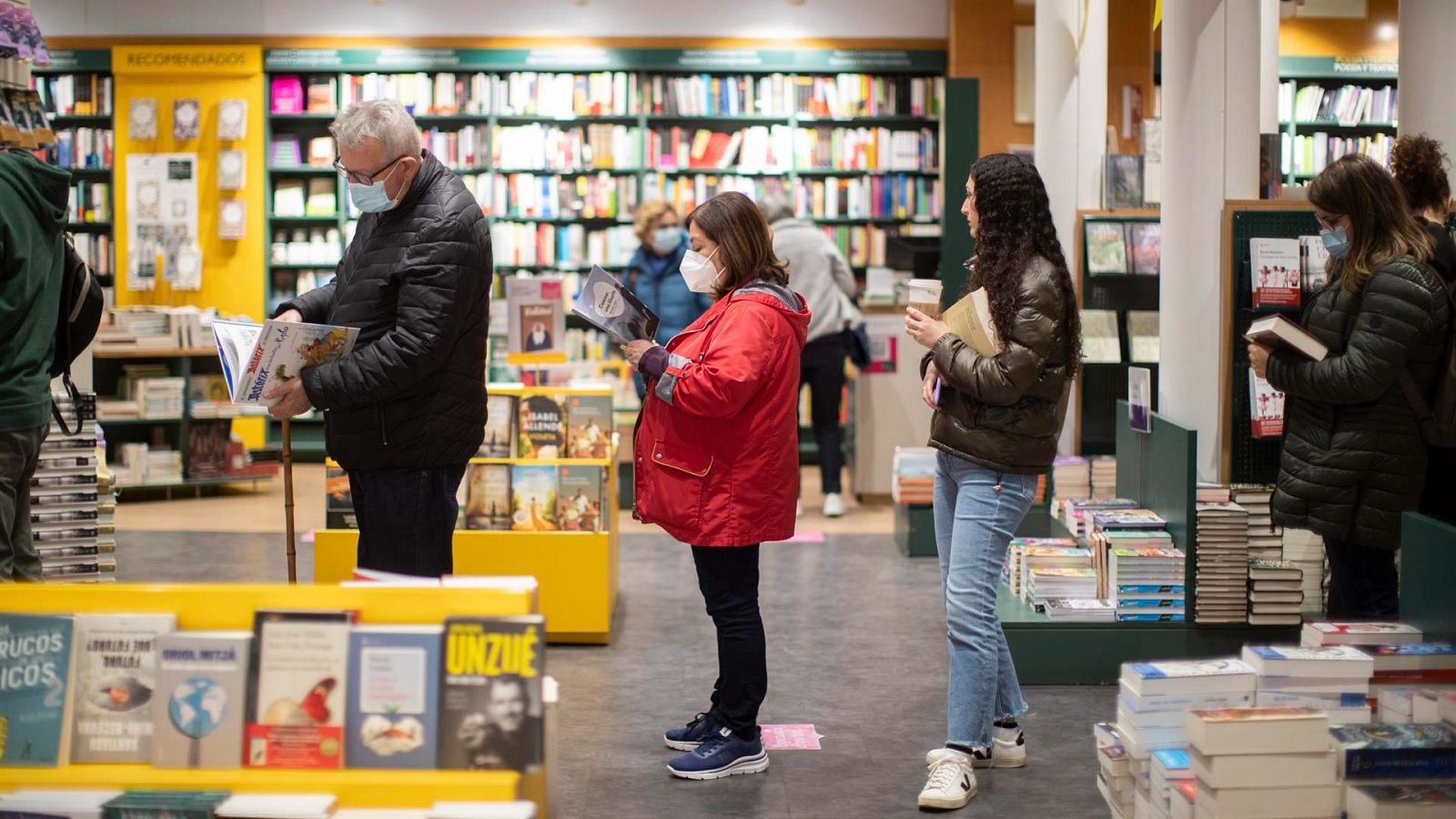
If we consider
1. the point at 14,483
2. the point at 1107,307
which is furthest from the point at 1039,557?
the point at 14,483

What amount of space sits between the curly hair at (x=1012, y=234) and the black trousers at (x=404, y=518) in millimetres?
1406

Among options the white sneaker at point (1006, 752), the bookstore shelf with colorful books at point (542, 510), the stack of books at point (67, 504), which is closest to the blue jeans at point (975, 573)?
the white sneaker at point (1006, 752)

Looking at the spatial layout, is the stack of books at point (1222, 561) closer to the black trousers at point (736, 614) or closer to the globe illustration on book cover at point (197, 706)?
the black trousers at point (736, 614)

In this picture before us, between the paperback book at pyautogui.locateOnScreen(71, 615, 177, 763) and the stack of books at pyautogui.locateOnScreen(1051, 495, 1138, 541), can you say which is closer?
the paperback book at pyautogui.locateOnScreen(71, 615, 177, 763)

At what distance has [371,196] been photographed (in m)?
3.53

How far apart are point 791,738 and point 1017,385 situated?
1.36 m

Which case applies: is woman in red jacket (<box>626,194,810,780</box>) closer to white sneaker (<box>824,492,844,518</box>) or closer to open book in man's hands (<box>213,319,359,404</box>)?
open book in man's hands (<box>213,319,359,404</box>)

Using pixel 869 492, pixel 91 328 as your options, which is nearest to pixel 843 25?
pixel 869 492

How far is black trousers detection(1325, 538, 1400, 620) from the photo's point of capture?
13.3 feet

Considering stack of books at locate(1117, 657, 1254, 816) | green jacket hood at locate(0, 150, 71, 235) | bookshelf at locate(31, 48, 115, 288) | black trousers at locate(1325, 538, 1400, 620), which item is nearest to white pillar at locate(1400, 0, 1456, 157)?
black trousers at locate(1325, 538, 1400, 620)

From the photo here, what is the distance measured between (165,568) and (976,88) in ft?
15.8

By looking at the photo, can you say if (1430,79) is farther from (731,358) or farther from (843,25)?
(843,25)

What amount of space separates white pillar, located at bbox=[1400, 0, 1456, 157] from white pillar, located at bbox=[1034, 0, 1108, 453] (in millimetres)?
1756

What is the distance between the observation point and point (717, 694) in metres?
4.08
